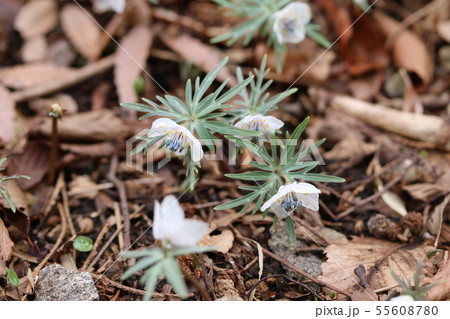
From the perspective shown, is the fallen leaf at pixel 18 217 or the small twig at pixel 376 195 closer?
the fallen leaf at pixel 18 217

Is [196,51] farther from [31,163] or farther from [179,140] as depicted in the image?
[179,140]

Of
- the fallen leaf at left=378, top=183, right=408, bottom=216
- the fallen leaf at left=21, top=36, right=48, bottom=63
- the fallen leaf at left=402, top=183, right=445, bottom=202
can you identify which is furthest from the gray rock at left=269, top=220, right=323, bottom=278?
the fallen leaf at left=21, top=36, right=48, bottom=63

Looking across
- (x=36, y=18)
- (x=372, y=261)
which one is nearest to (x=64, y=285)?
(x=372, y=261)

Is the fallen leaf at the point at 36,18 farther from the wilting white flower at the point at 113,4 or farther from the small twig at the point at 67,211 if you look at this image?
the small twig at the point at 67,211

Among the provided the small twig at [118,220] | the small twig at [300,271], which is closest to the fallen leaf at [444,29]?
the small twig at [300,271]

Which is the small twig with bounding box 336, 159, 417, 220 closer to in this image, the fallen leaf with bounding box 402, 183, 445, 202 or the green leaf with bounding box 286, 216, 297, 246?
the fallen leaf with bounding box 402, 183, 445, 202
